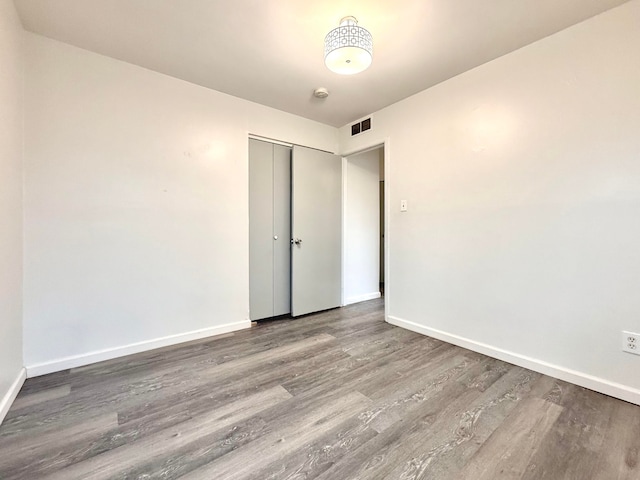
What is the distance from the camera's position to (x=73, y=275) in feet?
6.94

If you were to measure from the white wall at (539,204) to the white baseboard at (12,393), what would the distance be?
10.2ft

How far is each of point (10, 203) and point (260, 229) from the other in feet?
6.34

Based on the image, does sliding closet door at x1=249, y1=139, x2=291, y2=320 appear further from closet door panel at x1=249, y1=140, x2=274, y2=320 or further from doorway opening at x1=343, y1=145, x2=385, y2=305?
doorway opening at x1=343, y1=145, x2=385, y2=305

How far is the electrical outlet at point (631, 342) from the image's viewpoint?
167 cm

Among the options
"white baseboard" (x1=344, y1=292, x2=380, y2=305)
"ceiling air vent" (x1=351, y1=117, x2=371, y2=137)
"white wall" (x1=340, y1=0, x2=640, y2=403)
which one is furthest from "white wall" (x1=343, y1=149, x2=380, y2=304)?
"white wall" (x1=340, y1=0, x2=640, y2=403)

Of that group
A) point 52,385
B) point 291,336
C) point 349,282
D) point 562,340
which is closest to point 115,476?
point 52,385

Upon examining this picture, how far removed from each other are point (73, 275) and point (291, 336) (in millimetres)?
1866

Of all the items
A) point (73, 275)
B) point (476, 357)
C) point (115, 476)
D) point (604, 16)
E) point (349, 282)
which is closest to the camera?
point (115, 476)

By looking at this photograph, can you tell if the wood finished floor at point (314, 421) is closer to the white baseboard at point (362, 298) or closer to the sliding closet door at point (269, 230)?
the sliding closet door at point (269, 230)

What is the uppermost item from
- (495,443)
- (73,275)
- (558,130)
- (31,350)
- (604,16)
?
(604,16)

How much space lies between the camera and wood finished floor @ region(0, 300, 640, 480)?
1219 millimetres

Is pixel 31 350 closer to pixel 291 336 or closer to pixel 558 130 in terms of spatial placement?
pixel 291 336

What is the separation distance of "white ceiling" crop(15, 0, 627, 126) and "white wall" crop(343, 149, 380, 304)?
1444mm

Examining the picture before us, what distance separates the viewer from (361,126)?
3.45m
